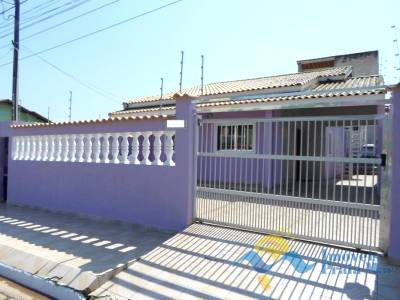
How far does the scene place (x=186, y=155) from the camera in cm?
545

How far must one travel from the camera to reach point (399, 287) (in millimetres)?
3471

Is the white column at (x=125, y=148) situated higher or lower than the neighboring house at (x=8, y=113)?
lower

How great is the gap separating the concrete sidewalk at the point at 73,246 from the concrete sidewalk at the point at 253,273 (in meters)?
0.26

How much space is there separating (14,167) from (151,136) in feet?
14.6

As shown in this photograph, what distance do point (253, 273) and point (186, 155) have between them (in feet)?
7.40

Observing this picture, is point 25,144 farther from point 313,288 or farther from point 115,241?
point 313,288

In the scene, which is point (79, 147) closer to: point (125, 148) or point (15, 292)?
point (125, 148)

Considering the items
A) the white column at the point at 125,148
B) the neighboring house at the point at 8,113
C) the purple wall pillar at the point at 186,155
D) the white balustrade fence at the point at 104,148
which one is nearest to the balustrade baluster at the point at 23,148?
the white balustrade fence at the point at 104,148

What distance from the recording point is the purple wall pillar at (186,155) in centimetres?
545

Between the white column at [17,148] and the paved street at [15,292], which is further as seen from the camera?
the white column at [17,148]

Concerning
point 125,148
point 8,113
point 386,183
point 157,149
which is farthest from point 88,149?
A: point 8,113

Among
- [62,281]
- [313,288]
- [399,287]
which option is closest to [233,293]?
[313,288]

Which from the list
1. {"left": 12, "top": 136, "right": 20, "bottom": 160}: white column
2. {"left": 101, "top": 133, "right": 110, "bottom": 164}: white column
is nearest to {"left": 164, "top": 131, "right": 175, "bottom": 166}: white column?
{"left": 101, "top": 133, "right": 110, "bottom": 164}: white column

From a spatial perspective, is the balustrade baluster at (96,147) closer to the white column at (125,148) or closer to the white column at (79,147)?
the white column at (79,147)
